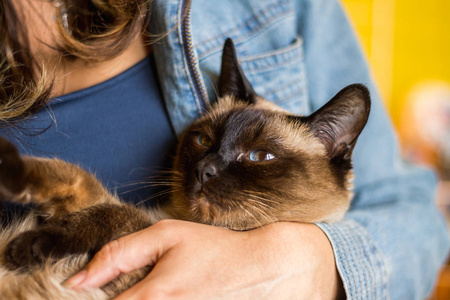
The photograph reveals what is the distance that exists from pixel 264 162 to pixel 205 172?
0.55 ft

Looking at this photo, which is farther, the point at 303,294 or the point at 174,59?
the point at 174,59

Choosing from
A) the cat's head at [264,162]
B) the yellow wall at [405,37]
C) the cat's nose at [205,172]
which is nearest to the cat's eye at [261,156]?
the cat's head at [264,162]

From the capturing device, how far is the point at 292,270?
91cm

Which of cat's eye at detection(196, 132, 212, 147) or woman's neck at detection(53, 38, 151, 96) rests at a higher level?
woman's neck at detection(53, 38, 151, 96)

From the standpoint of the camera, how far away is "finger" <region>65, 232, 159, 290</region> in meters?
0.79

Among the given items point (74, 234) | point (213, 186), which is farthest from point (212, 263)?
point (74, 234)

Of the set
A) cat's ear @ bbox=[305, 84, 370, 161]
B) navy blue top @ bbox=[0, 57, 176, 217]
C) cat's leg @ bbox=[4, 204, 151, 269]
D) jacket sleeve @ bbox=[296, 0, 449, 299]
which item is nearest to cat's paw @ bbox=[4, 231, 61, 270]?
cat's leg @ bbox=[4, 204, 151, 269]

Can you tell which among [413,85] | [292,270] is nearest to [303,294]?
[292,270]

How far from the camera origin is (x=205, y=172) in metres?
0.96

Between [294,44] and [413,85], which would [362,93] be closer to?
[294,44]

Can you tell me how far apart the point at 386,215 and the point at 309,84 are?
52 centimetres

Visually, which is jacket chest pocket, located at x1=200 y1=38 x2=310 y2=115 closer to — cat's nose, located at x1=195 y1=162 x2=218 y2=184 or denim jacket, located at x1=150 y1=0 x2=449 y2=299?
denim jacket, located at x1=150 y1=0 x2=449 y2=299

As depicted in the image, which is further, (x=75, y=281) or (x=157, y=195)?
(x=157, y=195)

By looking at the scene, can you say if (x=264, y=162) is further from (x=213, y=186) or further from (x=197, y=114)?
(x=197, y=114)
